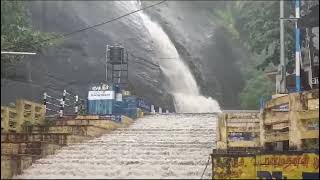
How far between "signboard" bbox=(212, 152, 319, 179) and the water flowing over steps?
617 mm

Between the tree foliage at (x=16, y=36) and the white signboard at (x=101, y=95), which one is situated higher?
the tree foliage at (x=16, y=36)

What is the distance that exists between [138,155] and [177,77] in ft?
76.2

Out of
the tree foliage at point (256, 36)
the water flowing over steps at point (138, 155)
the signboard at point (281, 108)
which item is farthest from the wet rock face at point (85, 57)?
the signboard at point (281, 108)

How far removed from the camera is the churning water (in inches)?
1291

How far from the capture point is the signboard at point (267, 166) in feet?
27.0

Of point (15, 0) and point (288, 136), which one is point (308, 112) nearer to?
point (288, 136)

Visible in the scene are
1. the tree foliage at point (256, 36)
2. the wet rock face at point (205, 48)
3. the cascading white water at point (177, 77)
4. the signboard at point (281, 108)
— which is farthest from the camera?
the wet rock face at point (205, 48)

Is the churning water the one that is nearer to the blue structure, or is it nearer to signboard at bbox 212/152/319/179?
the blue structure

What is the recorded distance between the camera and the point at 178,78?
34438mm

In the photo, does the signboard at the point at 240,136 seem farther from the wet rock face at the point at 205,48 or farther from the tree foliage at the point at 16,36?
the wet rock face at the point at 205,48

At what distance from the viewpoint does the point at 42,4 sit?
29125 mm

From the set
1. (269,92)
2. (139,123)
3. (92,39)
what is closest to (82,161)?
(139,123)

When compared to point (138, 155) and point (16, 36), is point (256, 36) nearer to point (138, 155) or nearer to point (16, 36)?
point (16, 36)

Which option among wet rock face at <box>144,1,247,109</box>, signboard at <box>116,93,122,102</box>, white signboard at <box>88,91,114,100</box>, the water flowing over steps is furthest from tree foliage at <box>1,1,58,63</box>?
wet rock face at <box>144,1,247,109</box>
